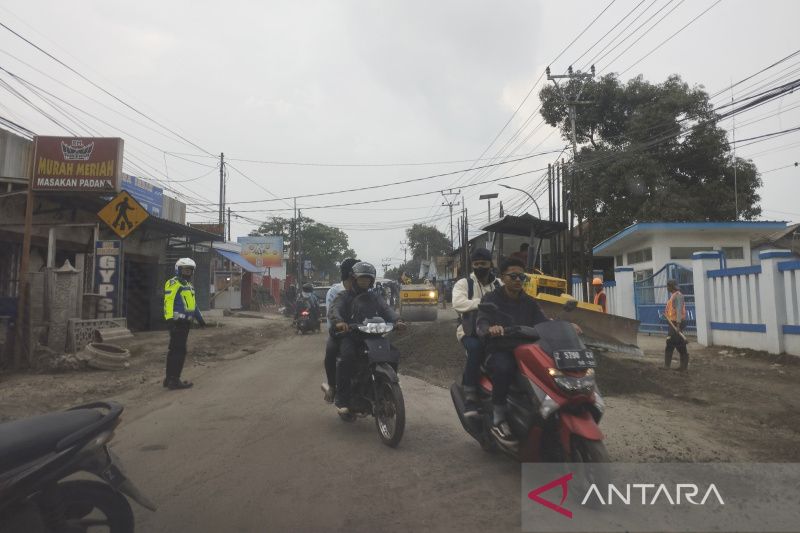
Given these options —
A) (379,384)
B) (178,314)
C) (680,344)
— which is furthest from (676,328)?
(178,314)

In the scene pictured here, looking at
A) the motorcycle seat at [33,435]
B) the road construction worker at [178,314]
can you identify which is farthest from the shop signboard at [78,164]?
the motorcycle seat at [33,435]

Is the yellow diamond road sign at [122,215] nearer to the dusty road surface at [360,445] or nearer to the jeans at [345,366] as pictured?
the dusty road surface at [360,445]

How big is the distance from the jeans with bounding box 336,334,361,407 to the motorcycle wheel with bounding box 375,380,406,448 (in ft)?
1.20

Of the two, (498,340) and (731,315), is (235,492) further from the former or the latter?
(731,315)

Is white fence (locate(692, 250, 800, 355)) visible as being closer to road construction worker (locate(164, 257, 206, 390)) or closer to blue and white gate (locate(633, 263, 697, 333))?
blue and white gate (locate(633, 263, 697, 333))

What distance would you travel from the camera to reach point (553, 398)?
320cm

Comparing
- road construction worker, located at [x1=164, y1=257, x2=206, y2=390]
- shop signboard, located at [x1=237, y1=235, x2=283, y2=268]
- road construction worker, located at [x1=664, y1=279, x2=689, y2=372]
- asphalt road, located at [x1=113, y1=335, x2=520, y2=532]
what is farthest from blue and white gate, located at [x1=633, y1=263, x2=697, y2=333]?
shop signboard, located at [x1=237, y1=235, x2=283, y2=268]

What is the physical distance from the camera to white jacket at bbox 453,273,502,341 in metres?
4.34

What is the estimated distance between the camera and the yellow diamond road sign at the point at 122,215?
382 inches

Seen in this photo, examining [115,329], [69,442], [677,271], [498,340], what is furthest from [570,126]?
[69,442]

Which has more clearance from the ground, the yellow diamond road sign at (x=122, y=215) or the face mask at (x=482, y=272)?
the yellow diamond road sign at (x=122, y=215)

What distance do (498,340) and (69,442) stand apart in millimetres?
2657

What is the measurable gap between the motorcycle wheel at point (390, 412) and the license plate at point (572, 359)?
5.18ft

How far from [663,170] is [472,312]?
2370 centimetres
